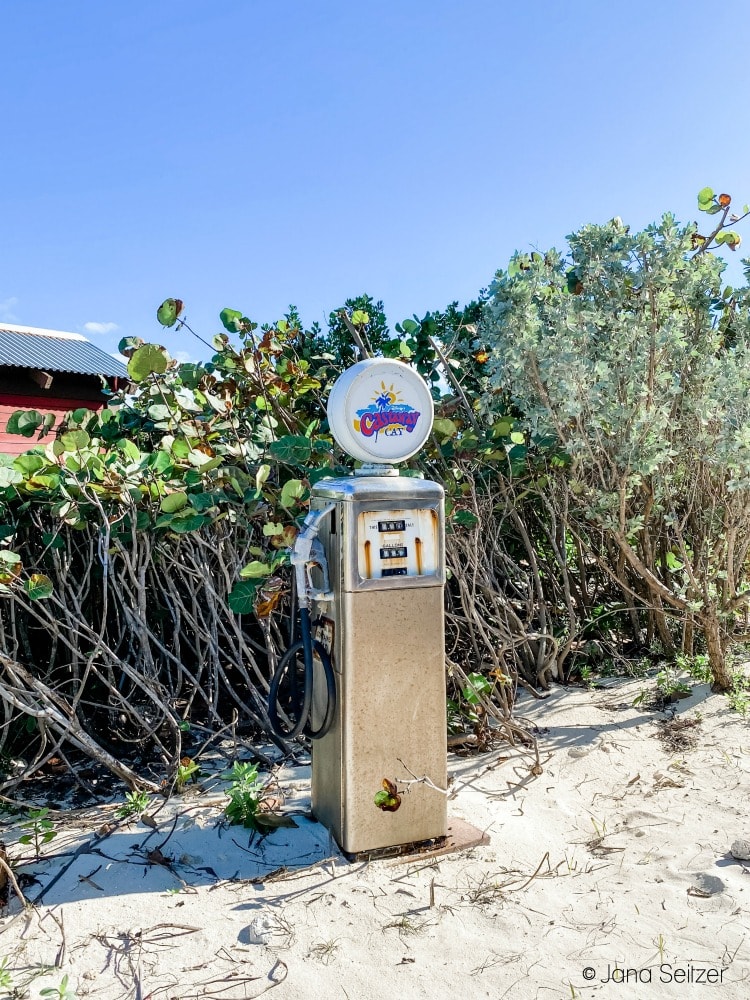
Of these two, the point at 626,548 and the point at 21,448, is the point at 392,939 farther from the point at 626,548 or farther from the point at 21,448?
the point at 21,448

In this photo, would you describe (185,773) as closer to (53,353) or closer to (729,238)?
(729,238)

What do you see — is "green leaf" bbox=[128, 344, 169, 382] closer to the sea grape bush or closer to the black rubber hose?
the sea grape bush

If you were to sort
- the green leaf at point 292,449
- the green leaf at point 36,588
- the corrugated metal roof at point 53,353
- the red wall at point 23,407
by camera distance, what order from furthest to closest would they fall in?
the corrugated metal roof at point 53,353
the red wall at point 23,407
the green leaf at point 292,449
the green leaf at point 36,588

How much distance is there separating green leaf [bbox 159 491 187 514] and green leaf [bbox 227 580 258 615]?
415 mm

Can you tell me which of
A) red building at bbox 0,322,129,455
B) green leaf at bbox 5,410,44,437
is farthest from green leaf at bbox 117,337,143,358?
red building at bbox 0,322,129,455

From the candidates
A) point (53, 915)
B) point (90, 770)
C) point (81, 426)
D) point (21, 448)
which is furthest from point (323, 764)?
point (21, 448)

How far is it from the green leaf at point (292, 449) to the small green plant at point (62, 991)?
209 centimetres

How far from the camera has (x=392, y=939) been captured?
2.39 m

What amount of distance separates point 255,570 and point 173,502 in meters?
0.45

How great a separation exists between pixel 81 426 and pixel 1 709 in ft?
4.80

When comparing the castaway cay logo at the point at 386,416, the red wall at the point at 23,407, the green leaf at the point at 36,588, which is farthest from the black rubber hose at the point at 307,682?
the red wall at the point at 23,407

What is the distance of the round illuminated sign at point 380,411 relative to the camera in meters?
2.84

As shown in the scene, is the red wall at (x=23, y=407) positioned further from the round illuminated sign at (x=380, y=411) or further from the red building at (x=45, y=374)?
the round illuminated sign at (x=380, y=411)

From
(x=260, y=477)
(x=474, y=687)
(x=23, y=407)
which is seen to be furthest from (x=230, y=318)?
(x=23, y=407)
